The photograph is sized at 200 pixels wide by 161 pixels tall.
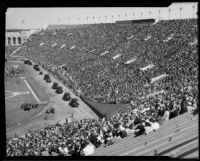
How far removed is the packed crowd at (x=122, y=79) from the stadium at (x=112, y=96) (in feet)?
0.21

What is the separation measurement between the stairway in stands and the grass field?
2129cm

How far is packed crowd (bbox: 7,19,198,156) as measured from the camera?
12205 millimetres

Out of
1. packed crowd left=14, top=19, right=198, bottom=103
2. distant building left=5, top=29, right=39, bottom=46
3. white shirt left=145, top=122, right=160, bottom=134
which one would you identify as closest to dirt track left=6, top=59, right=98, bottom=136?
packed crowd left=14, top=19, right=198, bottom=103

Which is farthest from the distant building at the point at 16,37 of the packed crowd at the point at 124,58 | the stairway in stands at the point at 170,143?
the stairway in stands at the point at 170,143

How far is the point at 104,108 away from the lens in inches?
1091

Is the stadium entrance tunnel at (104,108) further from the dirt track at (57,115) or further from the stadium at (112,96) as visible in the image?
the dirt track at (57,115)

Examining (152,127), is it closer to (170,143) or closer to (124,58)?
(170,143)

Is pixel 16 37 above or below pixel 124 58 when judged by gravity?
above

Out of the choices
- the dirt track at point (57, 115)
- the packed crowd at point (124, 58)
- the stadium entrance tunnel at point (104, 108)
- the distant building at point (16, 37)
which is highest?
the distant building at point (16, 37)

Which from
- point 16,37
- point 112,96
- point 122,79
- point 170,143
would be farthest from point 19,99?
point 16,37

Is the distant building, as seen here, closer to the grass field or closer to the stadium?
the stadium

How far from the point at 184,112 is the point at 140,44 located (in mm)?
32715

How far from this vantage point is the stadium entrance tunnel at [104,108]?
25.5 metres

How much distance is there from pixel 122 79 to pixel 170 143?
24.8 m
